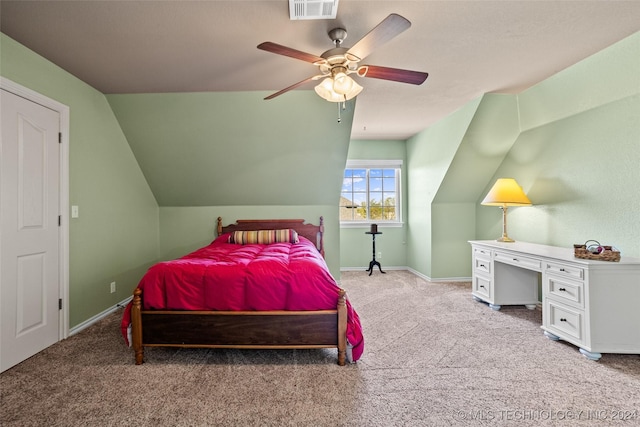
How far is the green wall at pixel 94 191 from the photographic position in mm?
2400

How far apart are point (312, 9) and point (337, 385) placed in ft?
7.61

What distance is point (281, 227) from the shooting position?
415 cm

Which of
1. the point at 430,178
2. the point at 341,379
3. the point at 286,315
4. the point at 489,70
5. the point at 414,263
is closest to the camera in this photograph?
the point at 341,379

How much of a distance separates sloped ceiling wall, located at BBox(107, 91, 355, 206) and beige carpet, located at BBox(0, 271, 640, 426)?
1.97 m

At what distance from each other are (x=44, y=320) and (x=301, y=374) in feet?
7.03

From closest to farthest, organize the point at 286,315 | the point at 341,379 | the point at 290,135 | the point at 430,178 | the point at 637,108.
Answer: the point at 341,379 < the point at 286,315 < the point at 637,108 < the point at 290,135 < the point at 430,178

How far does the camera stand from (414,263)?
5027 mm

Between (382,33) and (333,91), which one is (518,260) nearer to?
(333,91)

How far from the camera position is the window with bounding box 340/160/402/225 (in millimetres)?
5312

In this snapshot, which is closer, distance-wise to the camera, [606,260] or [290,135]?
[606,260]

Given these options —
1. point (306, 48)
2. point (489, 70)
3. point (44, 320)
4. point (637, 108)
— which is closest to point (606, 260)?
point (637, 108)

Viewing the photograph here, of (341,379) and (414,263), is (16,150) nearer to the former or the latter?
(341,379)

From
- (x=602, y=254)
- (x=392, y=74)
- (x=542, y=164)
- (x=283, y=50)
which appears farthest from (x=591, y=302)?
(x=283, y=50)

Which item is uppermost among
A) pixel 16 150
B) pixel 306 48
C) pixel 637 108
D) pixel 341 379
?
pixel 306 48
